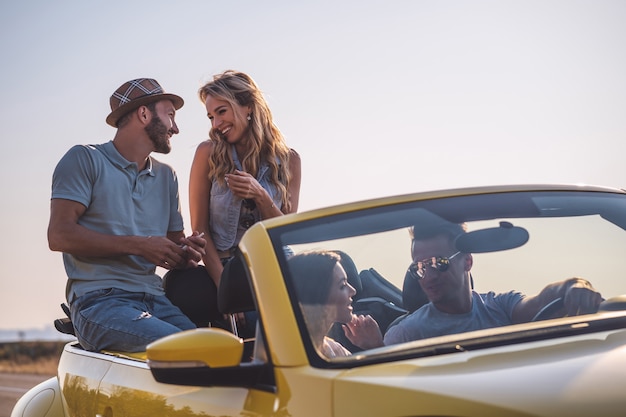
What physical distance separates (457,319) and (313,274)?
1.82ft

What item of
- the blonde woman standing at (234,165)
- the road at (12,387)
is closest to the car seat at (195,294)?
the blonde woman standing at (234,165)

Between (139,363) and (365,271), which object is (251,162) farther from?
(139,363)

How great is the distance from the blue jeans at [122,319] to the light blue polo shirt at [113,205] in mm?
83

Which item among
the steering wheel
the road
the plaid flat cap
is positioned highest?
the plaid flat cap

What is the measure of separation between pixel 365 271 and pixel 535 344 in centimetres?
157

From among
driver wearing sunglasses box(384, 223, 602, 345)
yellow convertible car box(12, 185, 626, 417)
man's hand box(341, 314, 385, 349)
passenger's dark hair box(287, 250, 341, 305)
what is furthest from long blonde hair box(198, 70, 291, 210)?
passenger's dark hair box(287, 250, 341, 305)

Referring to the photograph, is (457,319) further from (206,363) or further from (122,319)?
(122,319)

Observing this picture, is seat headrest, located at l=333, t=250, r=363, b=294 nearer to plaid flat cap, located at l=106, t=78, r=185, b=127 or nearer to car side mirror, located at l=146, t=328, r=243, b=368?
car side mirror, located at l=146, t=328, r=243, b=368

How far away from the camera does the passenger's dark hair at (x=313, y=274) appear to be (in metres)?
3.64

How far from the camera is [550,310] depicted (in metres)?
4.08

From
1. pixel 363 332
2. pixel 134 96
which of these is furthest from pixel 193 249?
pixel 363 332

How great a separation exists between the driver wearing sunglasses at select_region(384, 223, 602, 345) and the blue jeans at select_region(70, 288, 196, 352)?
1.08m

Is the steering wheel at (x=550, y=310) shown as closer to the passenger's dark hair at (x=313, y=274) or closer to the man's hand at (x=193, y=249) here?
the passenger's dark hair at (x=313, y=274)

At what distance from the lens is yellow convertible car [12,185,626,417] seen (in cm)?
304
